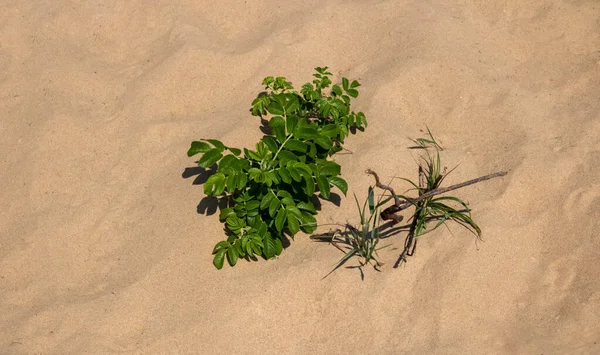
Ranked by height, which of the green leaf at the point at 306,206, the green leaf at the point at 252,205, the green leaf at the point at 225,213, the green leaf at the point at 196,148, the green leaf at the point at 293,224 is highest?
the green leaf at the point at 196,148

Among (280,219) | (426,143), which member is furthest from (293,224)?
(426,143)

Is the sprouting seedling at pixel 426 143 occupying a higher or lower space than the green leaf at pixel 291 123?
lower

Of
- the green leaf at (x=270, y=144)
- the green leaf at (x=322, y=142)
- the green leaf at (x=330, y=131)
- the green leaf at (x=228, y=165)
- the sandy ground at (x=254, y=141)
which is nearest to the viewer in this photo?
the sandy ground at (x=254, y=141)

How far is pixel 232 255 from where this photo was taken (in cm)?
322

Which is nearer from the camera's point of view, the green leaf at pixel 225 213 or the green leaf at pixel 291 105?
the green leaf at pixel 225 213

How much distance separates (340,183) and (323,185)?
12cm

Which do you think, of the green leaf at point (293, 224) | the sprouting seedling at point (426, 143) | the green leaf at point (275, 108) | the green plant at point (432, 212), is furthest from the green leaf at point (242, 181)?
the sprouting seedling at point (426, 143)

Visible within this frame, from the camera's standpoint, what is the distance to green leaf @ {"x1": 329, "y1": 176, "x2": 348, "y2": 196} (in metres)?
3.32

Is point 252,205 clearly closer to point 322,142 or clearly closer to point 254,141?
point 322,142

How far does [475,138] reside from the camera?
3885mm

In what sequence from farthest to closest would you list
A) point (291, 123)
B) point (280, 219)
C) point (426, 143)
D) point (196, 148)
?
point (426, 143), point (291, 123), point (196, 148), point (280, 219)

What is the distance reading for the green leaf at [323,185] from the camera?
3.24 meters

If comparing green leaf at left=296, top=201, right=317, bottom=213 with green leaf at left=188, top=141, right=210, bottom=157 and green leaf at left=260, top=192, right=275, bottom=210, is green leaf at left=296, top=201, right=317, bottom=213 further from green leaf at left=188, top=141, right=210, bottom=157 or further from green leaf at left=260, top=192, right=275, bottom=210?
green leaf at left=188, top=141, right=210, bottom=157

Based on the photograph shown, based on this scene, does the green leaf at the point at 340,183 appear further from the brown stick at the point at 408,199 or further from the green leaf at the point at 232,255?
the green leaf at the point at 232,255
